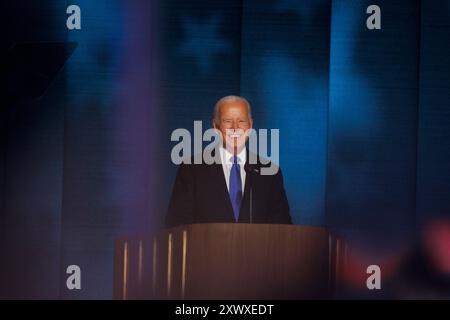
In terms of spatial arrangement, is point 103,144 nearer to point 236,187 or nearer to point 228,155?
point 228,155

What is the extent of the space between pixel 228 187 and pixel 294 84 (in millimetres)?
1354

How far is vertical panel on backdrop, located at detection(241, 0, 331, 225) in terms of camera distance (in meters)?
4.83

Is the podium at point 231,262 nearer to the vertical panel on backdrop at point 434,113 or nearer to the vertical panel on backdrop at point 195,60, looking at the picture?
the vertical panel on backdrop at point 195,60

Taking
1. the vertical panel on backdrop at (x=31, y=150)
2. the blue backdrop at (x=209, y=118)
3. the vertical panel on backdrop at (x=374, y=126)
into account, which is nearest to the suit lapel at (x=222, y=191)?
the blue backdrop at (x=209, y=118)

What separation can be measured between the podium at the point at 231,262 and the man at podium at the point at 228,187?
93cm

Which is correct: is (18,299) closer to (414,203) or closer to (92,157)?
(92,157)

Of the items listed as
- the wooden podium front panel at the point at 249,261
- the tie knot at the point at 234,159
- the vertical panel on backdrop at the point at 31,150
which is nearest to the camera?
the wooden podium front panel at the point at 249,261

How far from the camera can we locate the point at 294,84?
485 cm

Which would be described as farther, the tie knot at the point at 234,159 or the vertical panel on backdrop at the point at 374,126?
the vertical panel on backdrop at the point at 374,126

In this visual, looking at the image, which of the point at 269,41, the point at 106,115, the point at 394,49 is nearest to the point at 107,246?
the point at 106,115

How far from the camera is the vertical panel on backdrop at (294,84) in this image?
15.9 feet

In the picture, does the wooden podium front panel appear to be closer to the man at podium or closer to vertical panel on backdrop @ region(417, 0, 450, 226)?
the man at podium

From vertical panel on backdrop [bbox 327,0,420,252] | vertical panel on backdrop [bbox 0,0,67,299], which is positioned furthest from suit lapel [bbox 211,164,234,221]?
vertical panel on backdrop [bbox 0,0,67,299]

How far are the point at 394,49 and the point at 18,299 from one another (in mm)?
2594
